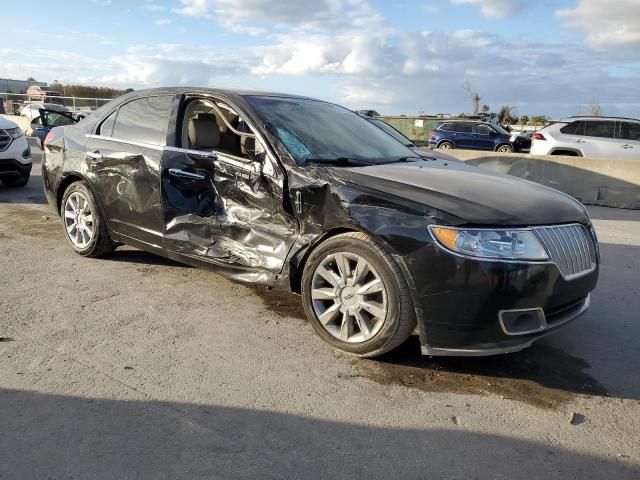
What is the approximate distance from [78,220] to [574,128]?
42.0 ft

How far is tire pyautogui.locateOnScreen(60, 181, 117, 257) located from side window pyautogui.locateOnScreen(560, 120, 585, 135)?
12459 mm

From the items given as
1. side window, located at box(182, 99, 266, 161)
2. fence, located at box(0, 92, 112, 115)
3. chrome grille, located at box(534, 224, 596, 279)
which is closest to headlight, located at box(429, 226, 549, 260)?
chrome grille, located at box(534, 224, 596, 279)

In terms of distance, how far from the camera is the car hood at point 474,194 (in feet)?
10.4

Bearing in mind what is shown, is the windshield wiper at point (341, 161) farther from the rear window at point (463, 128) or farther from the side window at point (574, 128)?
the rear window at point (463, 128)

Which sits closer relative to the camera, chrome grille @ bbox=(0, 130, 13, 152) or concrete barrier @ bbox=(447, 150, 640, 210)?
chrome grille @ bbox=(0, 130, 13, 152)

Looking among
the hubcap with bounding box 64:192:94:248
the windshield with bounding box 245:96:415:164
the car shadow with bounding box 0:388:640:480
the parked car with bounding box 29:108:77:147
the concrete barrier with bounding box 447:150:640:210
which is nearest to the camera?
the car shadow with bounding box 0:388:640:480

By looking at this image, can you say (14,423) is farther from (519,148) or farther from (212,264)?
(519,148)

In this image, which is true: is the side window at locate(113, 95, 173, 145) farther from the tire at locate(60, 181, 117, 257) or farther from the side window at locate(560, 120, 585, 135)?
the side window at locate(560, 120, 585, 135)

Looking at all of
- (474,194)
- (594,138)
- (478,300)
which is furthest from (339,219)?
(594,138)

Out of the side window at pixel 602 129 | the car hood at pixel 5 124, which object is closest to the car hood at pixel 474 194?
the car hood at pixel 5 124

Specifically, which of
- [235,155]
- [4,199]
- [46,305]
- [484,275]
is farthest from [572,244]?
[4,199]

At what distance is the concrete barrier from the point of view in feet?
34.8

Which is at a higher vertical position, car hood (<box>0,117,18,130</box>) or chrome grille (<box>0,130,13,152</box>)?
car hood (<box>0,117,18,130</box>)

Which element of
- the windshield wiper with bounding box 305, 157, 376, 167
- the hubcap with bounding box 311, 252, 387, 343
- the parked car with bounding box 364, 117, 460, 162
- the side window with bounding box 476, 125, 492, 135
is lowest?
the hubcap with bounding box 311, 252, 387, 343
